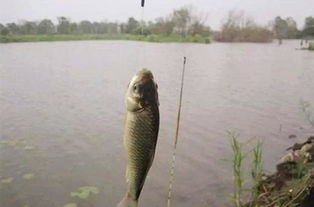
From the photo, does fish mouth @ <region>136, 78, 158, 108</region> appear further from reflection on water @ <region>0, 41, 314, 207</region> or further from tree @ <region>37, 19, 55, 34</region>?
tree @ <region>37, 19, 55, 34</region>

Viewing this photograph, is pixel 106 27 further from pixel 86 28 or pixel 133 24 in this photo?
pixel 133 24

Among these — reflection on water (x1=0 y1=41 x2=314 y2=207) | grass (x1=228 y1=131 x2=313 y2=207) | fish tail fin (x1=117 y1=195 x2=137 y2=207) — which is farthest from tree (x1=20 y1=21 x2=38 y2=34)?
fish tail fin (x1=117 y1=195 x2=137 y2=207)

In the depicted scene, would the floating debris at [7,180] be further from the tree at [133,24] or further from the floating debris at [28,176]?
the tree at [133,24]

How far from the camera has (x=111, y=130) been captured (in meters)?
9.88

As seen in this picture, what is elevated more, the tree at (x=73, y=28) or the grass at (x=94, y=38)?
the tree at (x=73, y=28)

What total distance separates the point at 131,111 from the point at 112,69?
65.3 ft

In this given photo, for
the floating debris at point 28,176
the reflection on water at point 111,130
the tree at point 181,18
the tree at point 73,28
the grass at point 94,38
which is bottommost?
the floating debris at point 28,176

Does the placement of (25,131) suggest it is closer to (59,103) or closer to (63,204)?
(59,103)

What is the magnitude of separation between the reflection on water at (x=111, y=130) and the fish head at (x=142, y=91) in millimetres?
1616

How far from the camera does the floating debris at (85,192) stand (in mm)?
6324

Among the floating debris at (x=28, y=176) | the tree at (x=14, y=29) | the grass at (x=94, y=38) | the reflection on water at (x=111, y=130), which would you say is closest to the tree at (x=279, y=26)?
the grass at (x=94, y=38)

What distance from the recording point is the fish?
4.84 feet

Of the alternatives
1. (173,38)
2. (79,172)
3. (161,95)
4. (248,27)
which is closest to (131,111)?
(79,172)

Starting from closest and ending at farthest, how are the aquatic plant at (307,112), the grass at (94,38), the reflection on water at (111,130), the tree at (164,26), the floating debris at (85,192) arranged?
Answer: 1. the floating debris at (85,192)
2. the reflection on water at (111,130)
3. the aquatic plant at (307,112)
4. the grass at (94,38)
5. the tree at (164,26)
